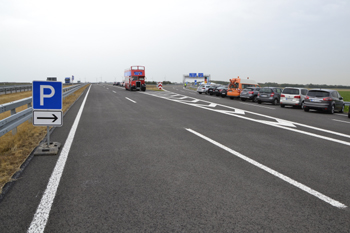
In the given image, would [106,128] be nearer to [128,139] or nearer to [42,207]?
[128,139]

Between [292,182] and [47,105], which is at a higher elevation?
[47,105]

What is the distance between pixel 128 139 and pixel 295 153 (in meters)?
4.11

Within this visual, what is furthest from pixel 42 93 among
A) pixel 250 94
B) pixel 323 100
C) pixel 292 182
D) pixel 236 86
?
pixel 236 86

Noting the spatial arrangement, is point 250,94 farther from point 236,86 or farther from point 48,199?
point 48,199

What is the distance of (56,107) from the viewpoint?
5.97 meters

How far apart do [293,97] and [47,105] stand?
17808 mm


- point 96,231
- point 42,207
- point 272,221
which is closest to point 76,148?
point 42,207

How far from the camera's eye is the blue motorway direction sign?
19.0 ft

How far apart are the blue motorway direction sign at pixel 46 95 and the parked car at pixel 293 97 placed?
57.7 ft

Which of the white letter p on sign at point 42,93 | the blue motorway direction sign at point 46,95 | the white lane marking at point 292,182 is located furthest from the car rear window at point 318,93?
the white letter p on sign at point 42,93

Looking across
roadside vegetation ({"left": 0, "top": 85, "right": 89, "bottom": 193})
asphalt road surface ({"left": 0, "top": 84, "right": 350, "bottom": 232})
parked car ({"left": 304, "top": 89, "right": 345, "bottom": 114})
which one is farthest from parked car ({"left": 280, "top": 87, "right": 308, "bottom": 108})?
roadside vegetation ({"left": 0, "top": 85, "right": 89, "bottom": 193})

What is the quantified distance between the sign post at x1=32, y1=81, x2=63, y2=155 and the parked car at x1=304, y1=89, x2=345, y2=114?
1557 centimetres

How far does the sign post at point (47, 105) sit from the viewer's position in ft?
19.0

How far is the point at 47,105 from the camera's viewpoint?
5.91 metres
